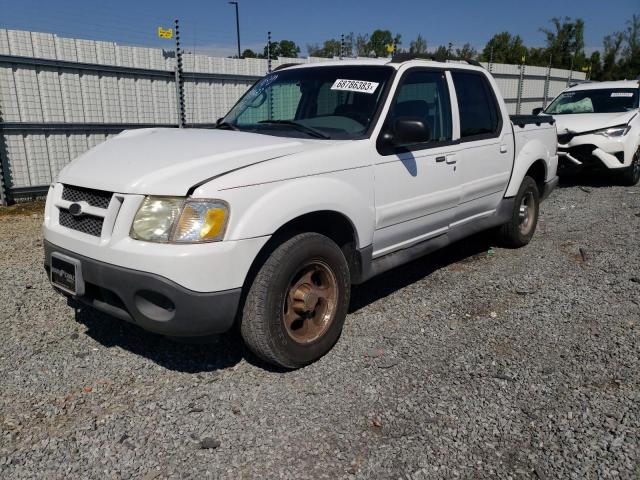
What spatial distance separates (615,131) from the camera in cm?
943

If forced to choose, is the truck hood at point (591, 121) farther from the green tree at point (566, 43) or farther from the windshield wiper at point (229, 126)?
the green tree at point (566, 43)

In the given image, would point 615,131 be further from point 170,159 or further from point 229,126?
point 170,159

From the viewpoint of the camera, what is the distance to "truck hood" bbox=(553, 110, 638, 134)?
9.46 m

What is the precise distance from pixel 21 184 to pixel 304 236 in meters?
6.58

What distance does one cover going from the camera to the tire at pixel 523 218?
18.8 feet

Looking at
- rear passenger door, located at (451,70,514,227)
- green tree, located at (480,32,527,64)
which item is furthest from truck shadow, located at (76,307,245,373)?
green tree, located at (480,32,527,64)

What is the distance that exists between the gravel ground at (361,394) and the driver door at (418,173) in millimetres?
683

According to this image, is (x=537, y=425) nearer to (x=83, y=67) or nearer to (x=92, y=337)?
(x=92, y=337)

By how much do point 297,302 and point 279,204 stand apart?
65 cm

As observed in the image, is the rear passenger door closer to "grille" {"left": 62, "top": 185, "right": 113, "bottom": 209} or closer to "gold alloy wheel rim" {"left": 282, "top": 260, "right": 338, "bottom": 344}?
"gold alloy wheel rim" {"left": 282, "top": 260, "right": 338, "bottom": 344}

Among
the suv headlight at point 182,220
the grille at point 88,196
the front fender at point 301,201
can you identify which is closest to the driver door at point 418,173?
the front fender at point 301,201

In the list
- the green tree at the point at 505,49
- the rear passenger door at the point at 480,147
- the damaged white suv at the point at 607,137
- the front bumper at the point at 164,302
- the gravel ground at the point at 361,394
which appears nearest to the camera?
the gravel ground at the point at 361,394

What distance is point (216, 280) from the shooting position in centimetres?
277

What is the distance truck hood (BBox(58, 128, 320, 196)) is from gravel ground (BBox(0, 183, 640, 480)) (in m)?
1.17
